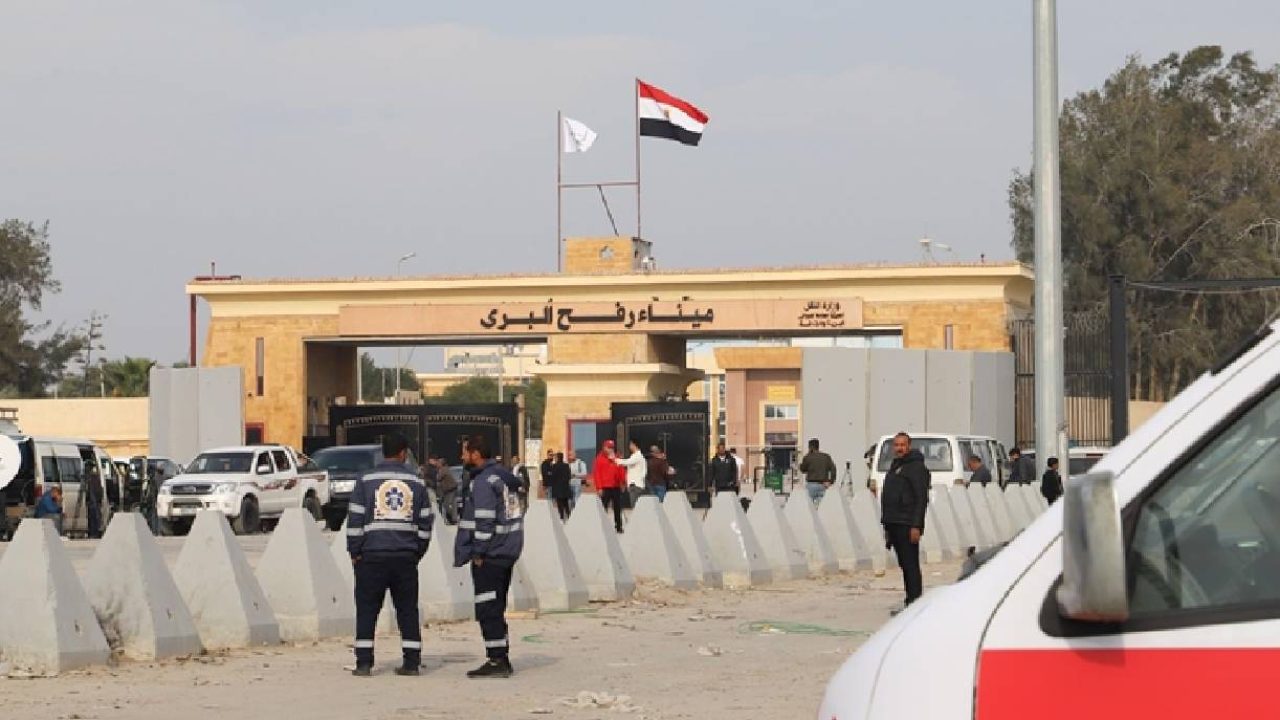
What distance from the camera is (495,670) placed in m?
14.0

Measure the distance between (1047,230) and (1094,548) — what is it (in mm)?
19850

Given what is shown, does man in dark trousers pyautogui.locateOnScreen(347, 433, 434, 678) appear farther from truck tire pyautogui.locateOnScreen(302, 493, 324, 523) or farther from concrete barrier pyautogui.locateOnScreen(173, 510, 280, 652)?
truck tire pyautogui.locateOnScreen(302, 493, 324, 523)

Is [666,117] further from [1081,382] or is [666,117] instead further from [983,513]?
[983,513]

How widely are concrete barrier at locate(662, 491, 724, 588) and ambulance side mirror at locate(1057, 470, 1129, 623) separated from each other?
1955cm

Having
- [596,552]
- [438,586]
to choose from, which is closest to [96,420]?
[596,552]

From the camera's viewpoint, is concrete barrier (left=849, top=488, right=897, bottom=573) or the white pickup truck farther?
the white pickup truck

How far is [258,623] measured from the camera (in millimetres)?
15711

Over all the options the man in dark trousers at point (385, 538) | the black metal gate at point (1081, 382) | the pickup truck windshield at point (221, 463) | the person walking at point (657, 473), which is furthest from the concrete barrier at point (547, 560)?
the pickup truck windshield at point (221, 463)

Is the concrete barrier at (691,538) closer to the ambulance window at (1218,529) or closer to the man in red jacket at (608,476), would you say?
the man in red jacket at (608,476)

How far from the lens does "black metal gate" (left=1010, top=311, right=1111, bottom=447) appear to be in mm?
39531

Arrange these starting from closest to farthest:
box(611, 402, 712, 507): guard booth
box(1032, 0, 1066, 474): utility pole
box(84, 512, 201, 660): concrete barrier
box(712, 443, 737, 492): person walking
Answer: box(84, 512, 201, 660): concrete barrier < box(1032, 0, 1066, 474): utility pole < box(712, 443, 737, 492): person walking < box(611, 402, 712, 507): guard booth

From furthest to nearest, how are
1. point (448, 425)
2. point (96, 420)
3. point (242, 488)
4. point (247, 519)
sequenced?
1. point (96, 420)
2. point (448, 425)
3. point (247, 519)
4. point (242, 488)

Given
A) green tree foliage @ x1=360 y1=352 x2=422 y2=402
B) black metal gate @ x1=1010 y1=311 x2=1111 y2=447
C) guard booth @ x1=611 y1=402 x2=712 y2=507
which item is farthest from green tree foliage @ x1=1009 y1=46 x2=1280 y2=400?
green tree foliage @ x1=360 y1=352 x2=422 y2=402

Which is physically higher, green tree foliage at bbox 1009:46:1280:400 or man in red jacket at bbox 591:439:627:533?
green tree foliage at bbox 1009:46:1280:400
